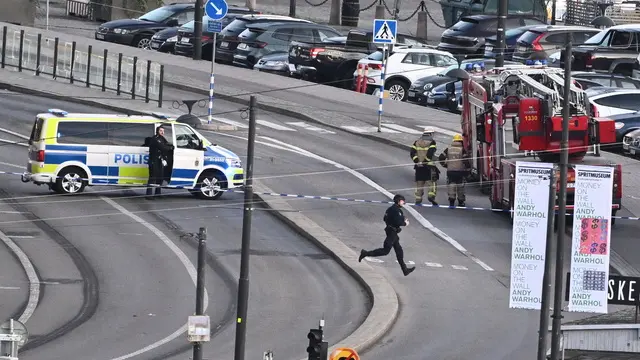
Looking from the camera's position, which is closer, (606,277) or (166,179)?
(606,277)

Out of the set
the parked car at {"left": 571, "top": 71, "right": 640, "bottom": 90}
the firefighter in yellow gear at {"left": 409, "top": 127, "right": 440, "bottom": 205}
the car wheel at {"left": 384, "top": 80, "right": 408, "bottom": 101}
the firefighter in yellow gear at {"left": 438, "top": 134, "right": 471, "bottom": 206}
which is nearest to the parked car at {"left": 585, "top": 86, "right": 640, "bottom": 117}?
the parked car at {"left": 571, "top": 71, "right": 640, "bottom": 90}

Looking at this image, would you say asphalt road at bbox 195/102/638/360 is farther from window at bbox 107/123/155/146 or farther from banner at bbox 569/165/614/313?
window at bbox 107/123/155/146

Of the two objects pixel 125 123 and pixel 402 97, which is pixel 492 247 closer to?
Answer: pixel 125 123

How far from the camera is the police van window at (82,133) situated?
31.4 metres

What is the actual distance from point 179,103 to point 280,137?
3.92m

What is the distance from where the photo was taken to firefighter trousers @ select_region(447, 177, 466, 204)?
3195cm

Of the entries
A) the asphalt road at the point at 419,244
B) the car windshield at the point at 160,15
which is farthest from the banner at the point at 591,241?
the car windshield at the point at 160,15

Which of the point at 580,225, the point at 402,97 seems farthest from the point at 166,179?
the point at 402,97

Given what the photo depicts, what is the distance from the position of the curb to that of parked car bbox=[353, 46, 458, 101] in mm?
13226

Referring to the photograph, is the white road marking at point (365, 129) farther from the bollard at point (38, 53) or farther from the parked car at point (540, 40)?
the bollard at point (38, 53)

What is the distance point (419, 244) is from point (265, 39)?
2120 centimetres

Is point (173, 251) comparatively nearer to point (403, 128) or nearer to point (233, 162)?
point (233, 162)

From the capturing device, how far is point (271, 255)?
2848 centimetres

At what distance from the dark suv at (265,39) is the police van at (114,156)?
1733 cm
